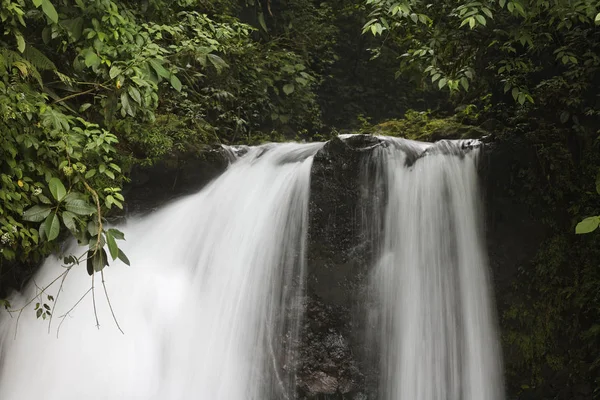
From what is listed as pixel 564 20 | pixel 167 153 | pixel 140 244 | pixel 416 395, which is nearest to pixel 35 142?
pixel 140 244

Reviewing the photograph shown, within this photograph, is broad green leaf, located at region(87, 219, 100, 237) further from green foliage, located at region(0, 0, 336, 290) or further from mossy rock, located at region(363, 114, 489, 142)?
mossy rock, located at region(363, 114, 489, 142)

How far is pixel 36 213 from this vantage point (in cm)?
372

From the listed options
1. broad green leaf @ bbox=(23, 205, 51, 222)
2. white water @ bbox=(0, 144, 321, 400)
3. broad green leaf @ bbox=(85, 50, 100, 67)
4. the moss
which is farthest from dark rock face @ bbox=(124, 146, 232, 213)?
the moss

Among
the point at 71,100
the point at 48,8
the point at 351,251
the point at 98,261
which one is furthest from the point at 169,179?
the point at 48,8

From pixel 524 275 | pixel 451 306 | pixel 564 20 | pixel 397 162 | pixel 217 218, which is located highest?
pixel 564 20

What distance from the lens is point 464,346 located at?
16.4 ft

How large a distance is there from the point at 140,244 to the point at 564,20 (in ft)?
14.4

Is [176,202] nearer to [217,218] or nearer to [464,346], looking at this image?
[217,218]

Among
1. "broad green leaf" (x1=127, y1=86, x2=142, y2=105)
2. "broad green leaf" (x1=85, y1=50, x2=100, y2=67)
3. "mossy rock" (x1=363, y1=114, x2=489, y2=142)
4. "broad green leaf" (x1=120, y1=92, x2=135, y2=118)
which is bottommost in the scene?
"broad green leaf" (x1=120, y1=92, x2=135, y2=118)

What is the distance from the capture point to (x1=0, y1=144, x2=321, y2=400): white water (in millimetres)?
4922

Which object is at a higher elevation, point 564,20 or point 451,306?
point 564,20

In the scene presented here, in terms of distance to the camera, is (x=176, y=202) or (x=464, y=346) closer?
(x=464, y=346)

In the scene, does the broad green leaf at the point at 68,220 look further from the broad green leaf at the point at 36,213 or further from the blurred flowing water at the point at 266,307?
the blurred flowing water at the point at 266,307

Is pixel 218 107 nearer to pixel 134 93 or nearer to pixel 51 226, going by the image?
pixel 134 93
